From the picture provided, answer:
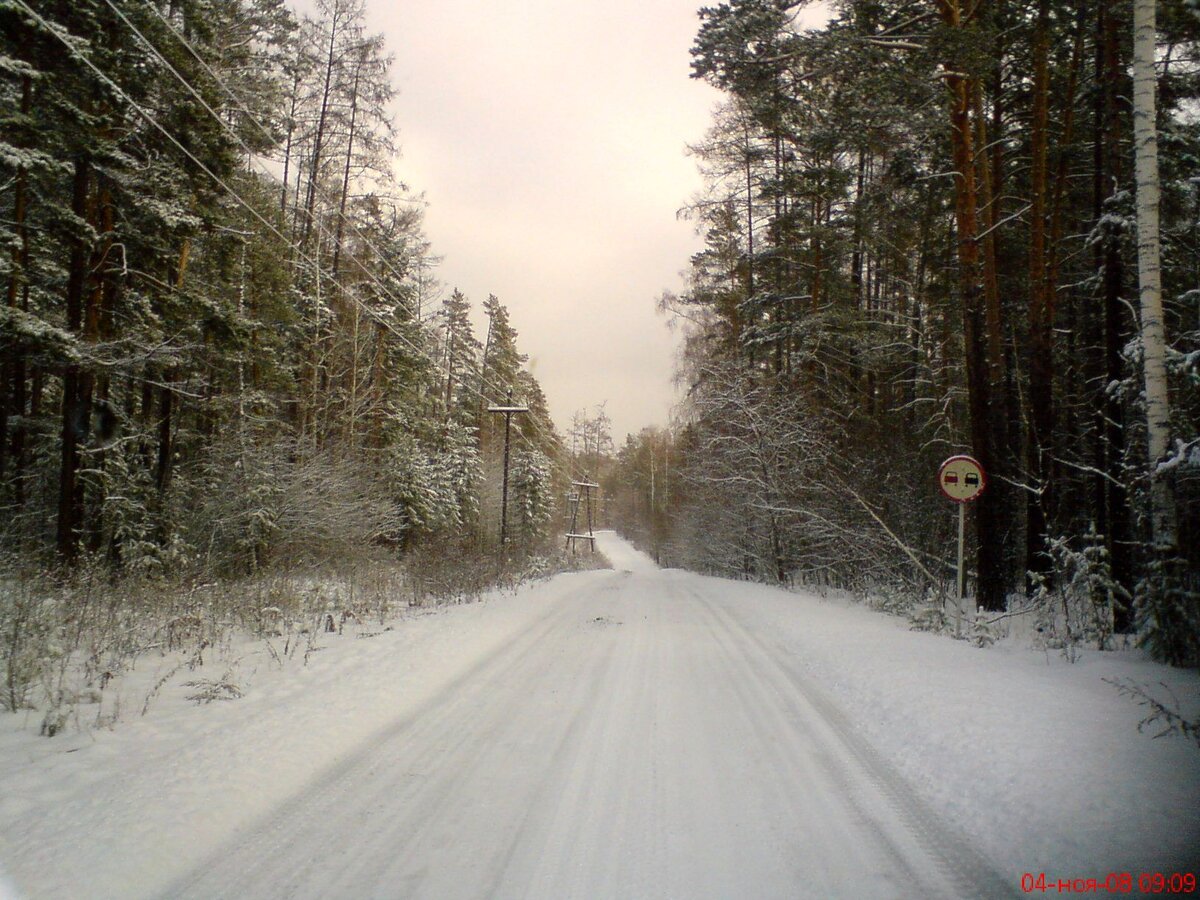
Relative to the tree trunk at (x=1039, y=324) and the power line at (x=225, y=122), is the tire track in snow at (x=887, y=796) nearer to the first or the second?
the tree trunk at (x=1039, y=324)

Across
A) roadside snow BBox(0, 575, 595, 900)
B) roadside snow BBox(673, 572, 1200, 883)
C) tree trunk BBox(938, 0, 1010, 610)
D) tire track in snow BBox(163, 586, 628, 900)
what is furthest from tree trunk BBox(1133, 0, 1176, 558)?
roadside snow BBox(0, 575, 595, 900)

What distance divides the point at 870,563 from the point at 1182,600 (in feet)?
27.9

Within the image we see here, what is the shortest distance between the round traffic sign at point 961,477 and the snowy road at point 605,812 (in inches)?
154

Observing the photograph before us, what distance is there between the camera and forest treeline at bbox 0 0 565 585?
10445mm

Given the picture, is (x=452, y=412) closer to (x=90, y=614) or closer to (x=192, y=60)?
(x=192, y=60)

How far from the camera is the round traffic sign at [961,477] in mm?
8227

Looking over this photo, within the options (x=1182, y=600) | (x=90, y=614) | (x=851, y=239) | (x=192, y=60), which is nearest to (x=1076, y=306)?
(x=851, y=239)

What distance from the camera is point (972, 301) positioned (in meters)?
9.59

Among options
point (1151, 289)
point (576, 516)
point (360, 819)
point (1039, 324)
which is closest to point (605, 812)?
point (360, 819)

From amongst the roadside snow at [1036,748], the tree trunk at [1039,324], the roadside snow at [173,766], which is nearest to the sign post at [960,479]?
the roadside snow at [1036,748]

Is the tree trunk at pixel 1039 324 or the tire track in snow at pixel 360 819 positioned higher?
the tree trunk at pixel 1039 324

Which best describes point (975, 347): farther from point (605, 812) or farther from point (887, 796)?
point (605, 812)

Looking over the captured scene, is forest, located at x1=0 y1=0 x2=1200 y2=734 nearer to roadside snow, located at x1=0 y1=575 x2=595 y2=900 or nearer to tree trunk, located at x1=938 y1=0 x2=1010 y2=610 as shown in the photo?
tree trunk, located at x1=938 y1=0 x2=1010 y2=610

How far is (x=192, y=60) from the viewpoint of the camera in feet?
40.6
